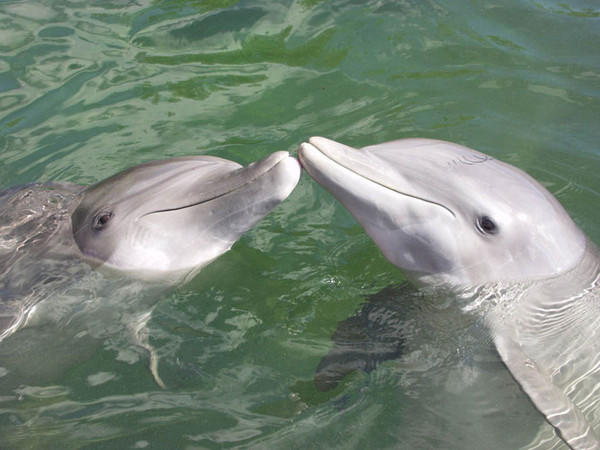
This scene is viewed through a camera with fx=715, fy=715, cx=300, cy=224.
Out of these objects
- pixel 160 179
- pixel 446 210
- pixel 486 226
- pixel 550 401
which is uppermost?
pixel 160 179

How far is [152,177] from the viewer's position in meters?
4.99

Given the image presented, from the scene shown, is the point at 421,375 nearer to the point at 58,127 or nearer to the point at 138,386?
the point at 138,386

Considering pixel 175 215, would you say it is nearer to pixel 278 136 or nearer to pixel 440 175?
pixel 440 175

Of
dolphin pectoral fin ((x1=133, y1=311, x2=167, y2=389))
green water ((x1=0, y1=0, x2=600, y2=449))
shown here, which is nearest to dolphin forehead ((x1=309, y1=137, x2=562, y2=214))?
green water ((x1=0, y1=0, x2=600, y2=449))

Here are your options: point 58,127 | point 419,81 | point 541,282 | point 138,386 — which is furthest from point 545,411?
point 58,127

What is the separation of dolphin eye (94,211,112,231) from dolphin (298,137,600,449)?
4.83ft

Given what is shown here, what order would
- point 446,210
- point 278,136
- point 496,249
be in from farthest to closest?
point 278,136 → point 496,249 → point 446,210

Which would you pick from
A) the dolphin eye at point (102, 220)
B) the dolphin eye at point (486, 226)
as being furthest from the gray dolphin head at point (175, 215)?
the dolphin eye at point (486, 226)

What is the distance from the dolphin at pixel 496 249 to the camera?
4285 mm

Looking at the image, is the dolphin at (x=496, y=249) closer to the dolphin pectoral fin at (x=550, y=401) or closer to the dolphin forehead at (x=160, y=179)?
the dolphin pectoral fin at (x=550, y=401)

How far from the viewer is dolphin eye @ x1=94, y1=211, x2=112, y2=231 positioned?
15.9 ft

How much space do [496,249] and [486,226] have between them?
173mm

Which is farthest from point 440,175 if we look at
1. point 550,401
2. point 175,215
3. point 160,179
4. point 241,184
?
point 160,179

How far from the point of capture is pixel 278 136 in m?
7.55
